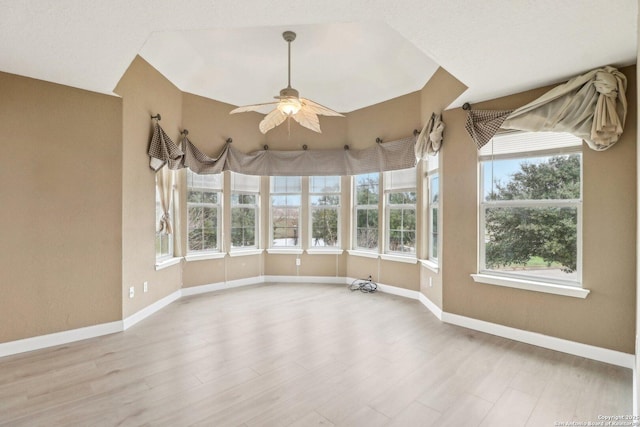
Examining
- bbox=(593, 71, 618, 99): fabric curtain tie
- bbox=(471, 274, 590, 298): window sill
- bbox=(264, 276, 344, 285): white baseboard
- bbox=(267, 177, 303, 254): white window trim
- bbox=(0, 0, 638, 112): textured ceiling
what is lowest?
bbox=(264, 276, 344, 285): white baseboard

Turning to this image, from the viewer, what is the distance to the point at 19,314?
9.68ft

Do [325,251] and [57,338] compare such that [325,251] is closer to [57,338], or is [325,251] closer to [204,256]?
[204,256]

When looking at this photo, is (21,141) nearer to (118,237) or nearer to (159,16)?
(118,237)

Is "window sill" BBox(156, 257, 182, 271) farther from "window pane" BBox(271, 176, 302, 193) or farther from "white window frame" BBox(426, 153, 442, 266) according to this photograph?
"white window frame" BBox(426, 153, 442, 266)

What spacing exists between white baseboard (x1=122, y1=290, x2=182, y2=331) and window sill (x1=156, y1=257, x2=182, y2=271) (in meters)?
0.46

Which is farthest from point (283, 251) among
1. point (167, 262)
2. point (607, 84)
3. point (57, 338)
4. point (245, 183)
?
point (607, 84)

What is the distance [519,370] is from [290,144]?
15.0 ft

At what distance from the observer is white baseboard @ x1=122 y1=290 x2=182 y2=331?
3.56 m

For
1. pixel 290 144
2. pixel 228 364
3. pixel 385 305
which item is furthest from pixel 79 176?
pixel 385 305

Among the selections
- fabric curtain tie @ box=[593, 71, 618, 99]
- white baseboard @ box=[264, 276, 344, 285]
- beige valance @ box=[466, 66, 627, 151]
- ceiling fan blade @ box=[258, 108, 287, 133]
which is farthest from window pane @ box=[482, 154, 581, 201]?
white baseboard @ box=[264, 276, 344, 285]

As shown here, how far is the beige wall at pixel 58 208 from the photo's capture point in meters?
2.91

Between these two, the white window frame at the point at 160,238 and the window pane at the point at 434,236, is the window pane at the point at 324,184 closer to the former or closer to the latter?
the window pane at the point at 434,236

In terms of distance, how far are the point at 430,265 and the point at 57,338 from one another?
4.28 m

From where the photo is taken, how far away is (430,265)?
4.23 m
